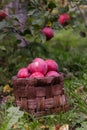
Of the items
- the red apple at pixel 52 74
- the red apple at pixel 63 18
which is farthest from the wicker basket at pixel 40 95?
the red apple at pixel 63 18

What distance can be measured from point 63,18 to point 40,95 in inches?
57.9

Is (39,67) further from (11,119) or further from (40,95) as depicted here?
(11,119)

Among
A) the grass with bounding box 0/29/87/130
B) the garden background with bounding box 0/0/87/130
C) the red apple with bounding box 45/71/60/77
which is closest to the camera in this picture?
the grass with bounding box 0/29/87/130

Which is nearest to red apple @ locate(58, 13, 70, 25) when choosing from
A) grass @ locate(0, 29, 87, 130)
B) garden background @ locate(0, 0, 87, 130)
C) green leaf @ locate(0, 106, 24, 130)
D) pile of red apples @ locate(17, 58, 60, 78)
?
garden background @ locate(0, 0, 87, 130)

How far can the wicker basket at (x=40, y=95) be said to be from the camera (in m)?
2.68

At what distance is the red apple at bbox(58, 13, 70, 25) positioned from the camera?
3998 millimetres

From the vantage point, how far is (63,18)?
13.1ft

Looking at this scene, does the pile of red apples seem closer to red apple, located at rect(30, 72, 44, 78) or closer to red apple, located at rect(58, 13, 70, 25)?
red apple, located at rect(30, 72, 44, 78)

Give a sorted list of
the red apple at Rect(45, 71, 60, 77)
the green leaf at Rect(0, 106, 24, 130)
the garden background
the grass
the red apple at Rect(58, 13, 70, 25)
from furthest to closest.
A: the red apple at Rect(58, 13, 70, 25) < the red apple at Rect(45, 71, 60, 77) < the garden background < the grass < the green leaf at Rect(0, 106, 24, 130)

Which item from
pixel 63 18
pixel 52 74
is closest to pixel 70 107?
pixel 52 74

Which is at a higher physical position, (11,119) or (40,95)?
(11,119)

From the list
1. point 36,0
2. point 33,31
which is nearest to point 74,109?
point 33,31

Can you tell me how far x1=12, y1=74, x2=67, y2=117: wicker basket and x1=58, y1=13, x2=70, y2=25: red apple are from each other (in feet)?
4.40

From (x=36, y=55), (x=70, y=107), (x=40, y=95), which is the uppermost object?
(x=40, y=95)
